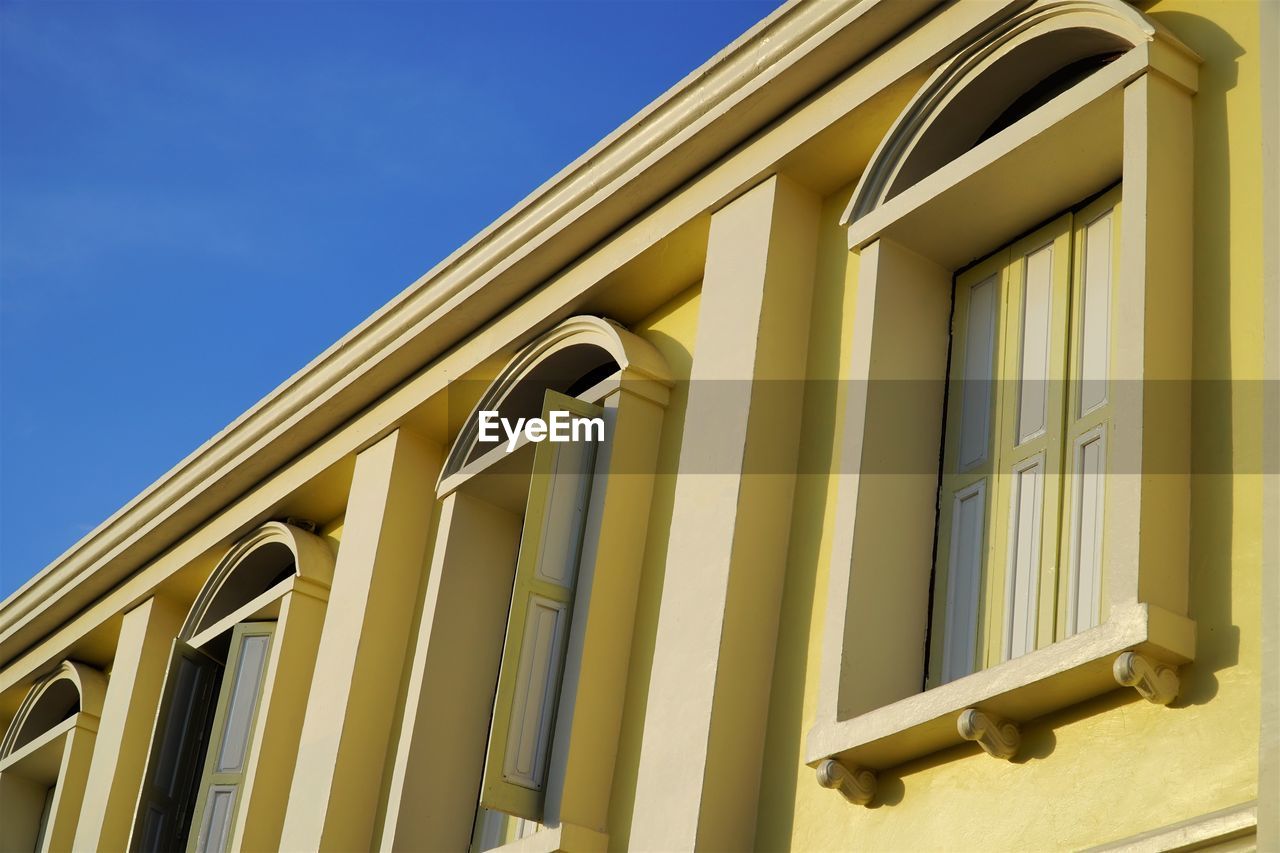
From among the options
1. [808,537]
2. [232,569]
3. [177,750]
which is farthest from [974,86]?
[177,750]

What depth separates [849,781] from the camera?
674 centimetres

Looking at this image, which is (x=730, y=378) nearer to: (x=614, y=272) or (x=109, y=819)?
(x=614, y=272)

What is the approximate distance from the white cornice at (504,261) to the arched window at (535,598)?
0.54 metres

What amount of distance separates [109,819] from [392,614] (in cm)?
328

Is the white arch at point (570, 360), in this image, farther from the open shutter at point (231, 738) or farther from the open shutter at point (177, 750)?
the open shutter at point (177, 750)

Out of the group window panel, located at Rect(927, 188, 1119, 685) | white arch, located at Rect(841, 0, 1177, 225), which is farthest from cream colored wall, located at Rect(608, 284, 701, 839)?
window panel, located at Rect(927, 188, 1119, 685)

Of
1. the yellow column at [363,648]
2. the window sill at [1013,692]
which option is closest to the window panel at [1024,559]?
the window sill at [1013,692]

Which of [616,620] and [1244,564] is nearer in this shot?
[1244,564]

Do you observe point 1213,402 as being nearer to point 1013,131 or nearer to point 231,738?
point 1013,131

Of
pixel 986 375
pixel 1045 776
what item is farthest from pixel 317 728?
pixel 1045 776

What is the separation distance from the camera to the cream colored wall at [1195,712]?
5.67m

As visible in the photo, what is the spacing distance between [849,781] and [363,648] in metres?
4.32

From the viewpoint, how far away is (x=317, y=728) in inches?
410

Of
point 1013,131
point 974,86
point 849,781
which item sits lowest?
point 849,781
